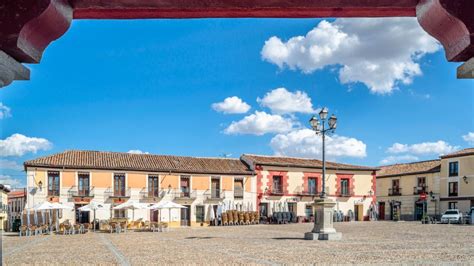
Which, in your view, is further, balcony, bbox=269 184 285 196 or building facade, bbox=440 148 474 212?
building facade, bbox=440 148 474 212

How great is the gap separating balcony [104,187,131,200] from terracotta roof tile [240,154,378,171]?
27.7ft

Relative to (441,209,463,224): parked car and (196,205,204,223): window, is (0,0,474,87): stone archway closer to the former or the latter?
(196,205,204,223): window

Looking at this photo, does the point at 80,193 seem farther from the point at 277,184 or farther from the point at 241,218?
the point at 277,184

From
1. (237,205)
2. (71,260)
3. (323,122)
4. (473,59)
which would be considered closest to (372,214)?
(237,205)

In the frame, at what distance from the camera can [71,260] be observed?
9.90m

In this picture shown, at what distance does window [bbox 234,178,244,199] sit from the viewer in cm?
3002

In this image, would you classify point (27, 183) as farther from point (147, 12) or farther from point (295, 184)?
point (147, 12)

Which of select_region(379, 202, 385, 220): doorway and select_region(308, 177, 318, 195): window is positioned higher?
select_region(308, 177, 318, 195): window

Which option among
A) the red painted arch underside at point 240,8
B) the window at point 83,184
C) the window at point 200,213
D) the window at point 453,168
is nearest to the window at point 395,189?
the window at point 453,168

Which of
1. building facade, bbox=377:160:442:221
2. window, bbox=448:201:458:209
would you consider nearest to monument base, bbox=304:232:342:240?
building facade, bbox=377:160:442:221

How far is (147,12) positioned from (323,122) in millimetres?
11584

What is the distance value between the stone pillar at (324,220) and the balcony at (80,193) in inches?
611

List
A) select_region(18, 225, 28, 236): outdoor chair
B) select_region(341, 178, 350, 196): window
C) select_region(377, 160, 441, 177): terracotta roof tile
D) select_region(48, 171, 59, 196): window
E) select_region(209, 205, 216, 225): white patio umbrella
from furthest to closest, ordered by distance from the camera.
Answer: select_region(377, 160, 441, 177): terracotta roof tile, select_region(341, 178, 350, 196): window, select_region(209, 205, 216, 225): white patio umbrella, select_region(48, 171, 59, 196): window, select_region(18, 225, 28, 236): outdoor chair

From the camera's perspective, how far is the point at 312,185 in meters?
32.8
